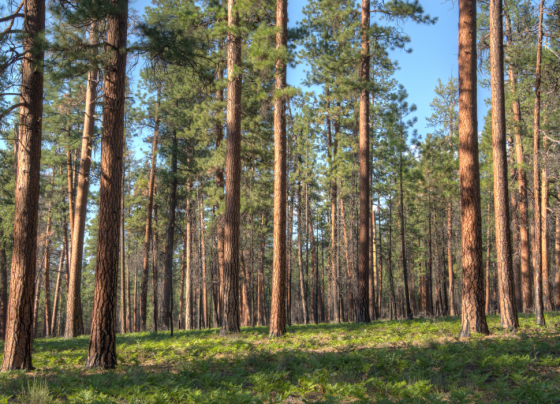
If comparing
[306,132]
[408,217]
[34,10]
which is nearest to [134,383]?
[34,10]

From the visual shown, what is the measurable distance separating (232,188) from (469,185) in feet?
20.7

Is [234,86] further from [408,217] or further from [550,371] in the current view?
[408,217]

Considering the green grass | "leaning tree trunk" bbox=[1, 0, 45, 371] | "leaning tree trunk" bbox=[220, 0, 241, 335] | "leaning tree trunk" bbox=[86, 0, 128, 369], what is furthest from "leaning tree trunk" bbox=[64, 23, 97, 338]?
"leaning tree trunk" bbox=[86, 0, 128, 369]

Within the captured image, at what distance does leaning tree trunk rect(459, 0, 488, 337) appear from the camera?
29.2 feet

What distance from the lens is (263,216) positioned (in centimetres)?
3175

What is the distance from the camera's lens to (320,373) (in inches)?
229

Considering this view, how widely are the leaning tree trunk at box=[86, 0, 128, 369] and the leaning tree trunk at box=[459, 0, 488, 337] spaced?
7768mm

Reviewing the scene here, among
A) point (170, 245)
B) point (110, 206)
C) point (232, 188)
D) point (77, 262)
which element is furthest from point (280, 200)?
point (170, 245)

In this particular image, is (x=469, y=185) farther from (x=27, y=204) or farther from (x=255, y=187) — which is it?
(x=255, y=187)

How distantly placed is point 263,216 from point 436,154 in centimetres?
1438

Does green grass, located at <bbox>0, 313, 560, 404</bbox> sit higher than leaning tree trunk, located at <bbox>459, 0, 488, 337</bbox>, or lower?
lower

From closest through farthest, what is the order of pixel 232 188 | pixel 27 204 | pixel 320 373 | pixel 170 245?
pixel 320 373
pixel 27 204
pixel 232 188
pixel 170 245

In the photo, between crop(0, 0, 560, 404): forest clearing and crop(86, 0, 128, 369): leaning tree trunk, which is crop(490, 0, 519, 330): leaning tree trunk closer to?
crop(0, 0, 560, 404): forest clearing

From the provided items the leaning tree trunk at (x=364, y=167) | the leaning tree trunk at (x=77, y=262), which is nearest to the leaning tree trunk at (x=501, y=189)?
the leaning tree trunk at (x=364, y=167)
